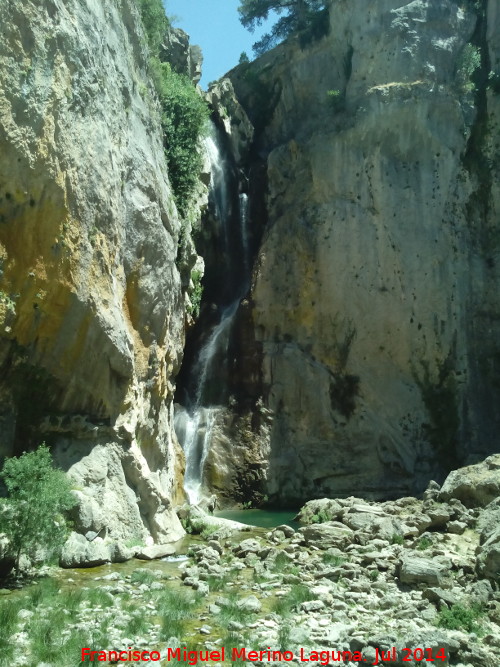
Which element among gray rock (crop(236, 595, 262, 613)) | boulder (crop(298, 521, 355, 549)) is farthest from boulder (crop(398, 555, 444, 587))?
boulder (crop(298, 521, 355, 549))

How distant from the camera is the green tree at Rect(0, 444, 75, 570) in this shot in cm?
1038

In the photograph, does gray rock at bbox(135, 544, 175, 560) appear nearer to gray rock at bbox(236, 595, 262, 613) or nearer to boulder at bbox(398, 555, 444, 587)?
gray rock at bbox(236, 595, 262, 613)

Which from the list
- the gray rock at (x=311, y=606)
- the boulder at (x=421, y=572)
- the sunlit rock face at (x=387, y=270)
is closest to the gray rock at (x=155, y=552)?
the gray rock at (x=311, y=606)

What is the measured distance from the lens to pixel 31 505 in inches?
409

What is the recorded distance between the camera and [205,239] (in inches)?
1168

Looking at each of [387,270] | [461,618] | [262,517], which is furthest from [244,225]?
[461,618]

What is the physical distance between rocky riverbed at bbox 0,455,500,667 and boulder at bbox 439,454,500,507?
1.66 meters

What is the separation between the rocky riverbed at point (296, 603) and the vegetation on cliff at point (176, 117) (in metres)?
13.9

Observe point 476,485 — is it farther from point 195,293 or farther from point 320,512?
point 195,293

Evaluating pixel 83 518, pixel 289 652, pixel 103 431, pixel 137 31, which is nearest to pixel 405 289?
pixel 137 31

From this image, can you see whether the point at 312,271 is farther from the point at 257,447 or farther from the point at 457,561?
the point at 457,561

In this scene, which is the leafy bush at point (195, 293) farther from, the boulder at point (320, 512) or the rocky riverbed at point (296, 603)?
the rocky riverbed at point (296, 603)

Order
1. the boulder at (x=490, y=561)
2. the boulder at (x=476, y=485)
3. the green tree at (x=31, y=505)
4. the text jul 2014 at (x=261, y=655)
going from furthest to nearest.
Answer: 1. the boulder at (x=476, y=485)
2. the boulder at (x=490, y=561)
3. the green tree at (x=31, y=505)
4. the text jul 2014 at (x=261, y=655)

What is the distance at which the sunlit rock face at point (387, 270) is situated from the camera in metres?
26.3
